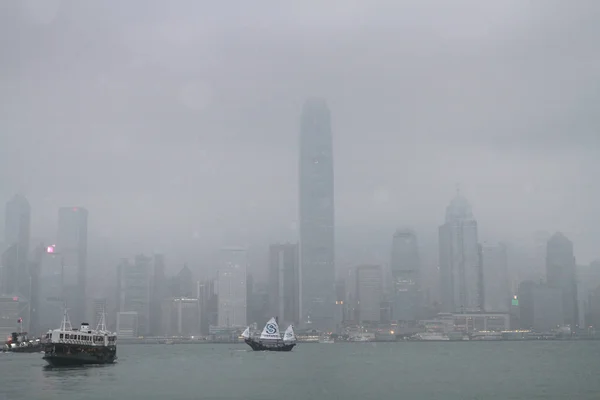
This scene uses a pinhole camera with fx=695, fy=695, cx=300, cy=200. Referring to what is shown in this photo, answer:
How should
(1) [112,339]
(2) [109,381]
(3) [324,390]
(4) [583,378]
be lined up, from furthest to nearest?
(1) [112,339]
(4) [583,378]
(2) [109,381]
(3) [324,390]

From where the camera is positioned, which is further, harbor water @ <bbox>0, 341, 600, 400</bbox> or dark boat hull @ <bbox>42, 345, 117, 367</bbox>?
dark boat hull @ <bbox>42, 345, 117, 367</bbox>

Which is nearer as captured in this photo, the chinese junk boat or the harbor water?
the harbor water

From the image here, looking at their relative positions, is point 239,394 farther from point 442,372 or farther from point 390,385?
point 442,372

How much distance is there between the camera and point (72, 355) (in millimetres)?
165500

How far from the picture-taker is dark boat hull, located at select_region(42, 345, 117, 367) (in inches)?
6417

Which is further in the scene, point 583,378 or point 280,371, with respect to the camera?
point 280,371

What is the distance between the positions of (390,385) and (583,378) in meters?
48.4

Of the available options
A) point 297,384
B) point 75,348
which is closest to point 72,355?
point 75,348

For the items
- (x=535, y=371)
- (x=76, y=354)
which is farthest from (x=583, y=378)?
(x=76, y=354)

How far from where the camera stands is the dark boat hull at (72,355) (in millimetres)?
163000

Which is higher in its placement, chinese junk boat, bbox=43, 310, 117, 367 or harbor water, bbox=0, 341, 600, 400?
chinese junk boat, bbox=43, 310, 117, 367

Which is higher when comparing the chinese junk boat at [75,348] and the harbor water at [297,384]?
the chinese junk boat at [75,348]

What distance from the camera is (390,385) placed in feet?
432

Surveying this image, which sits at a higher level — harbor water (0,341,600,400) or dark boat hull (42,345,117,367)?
dark boat hull (42,345,117,367)
